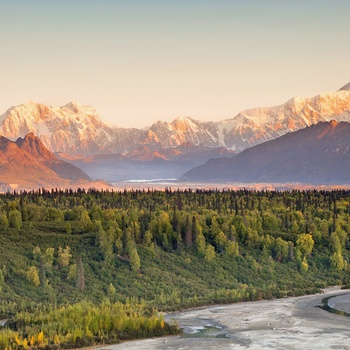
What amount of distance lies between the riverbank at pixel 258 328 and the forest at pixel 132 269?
160 inches

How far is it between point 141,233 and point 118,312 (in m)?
75.0

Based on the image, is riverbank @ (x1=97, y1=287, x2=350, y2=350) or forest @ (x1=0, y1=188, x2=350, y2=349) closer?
riverbank @ (x1=97, y1=287, x2=350, y2=350)

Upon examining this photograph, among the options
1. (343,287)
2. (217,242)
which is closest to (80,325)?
(343,287)

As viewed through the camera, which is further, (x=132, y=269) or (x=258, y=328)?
(x=132, y=269)

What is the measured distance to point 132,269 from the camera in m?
144

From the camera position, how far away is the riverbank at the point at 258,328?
3120 inches

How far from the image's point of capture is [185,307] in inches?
4641

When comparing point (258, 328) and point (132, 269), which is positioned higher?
point (132, 269)

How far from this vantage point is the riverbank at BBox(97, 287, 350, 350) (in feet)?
260

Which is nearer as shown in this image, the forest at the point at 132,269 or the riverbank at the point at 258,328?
the riverbank at the point at 258,328

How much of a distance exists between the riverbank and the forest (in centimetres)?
408

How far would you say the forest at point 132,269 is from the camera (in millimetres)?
87750

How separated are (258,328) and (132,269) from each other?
55.5 m

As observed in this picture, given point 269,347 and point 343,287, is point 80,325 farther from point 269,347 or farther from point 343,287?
point 343,287
